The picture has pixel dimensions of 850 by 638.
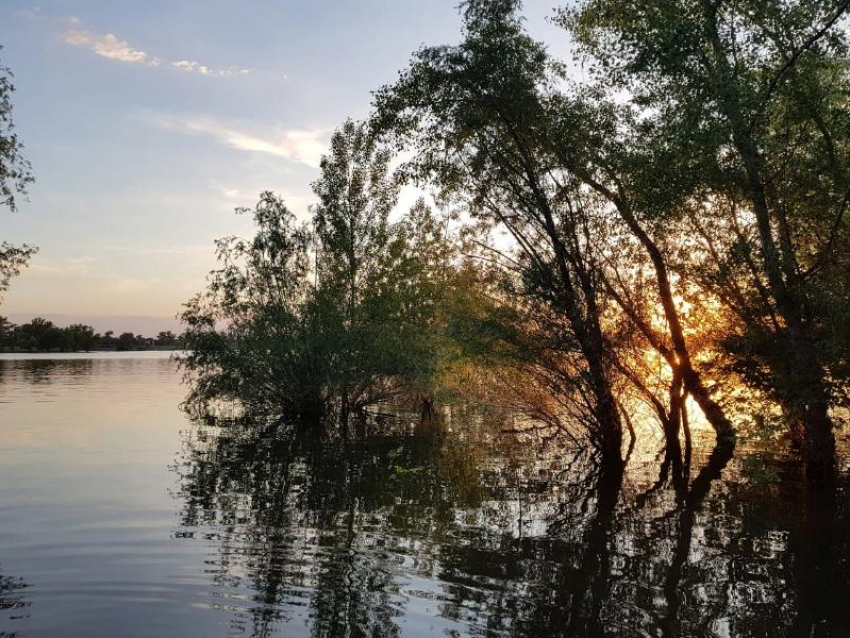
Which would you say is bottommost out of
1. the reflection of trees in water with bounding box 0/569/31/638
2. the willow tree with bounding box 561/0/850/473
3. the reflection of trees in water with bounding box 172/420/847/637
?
the reflection of trees in water with bounding box 0/569/31/638

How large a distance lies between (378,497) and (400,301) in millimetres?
23023

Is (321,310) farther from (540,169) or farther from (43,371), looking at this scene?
(43,371)

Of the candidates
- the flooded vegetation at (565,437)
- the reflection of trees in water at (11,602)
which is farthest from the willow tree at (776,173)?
the reflection of trees in water at (11,602)

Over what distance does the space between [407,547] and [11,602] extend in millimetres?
6591

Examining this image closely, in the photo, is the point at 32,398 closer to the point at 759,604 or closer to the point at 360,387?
the point at 360,387

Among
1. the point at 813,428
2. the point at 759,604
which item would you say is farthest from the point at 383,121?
the point at 759,604

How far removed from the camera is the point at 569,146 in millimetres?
23047

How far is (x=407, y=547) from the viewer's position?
1327cm

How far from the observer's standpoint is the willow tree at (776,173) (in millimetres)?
17109

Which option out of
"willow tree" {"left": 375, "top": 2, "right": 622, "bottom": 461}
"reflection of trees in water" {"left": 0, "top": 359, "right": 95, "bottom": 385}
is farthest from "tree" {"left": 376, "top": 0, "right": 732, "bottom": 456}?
"reflection of trees in water" {"left": 0, "top": 359, "right": 95, "bottom": 385}

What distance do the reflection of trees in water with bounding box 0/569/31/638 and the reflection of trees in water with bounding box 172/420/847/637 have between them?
262cm

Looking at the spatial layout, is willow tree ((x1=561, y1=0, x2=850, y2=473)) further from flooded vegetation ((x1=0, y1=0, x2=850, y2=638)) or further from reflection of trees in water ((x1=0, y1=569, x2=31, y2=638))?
reflection of trees in water ((x1=0, y1=569, x2=31, y2=638))

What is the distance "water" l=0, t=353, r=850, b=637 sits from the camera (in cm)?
960

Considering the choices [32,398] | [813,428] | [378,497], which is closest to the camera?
[378,497]
